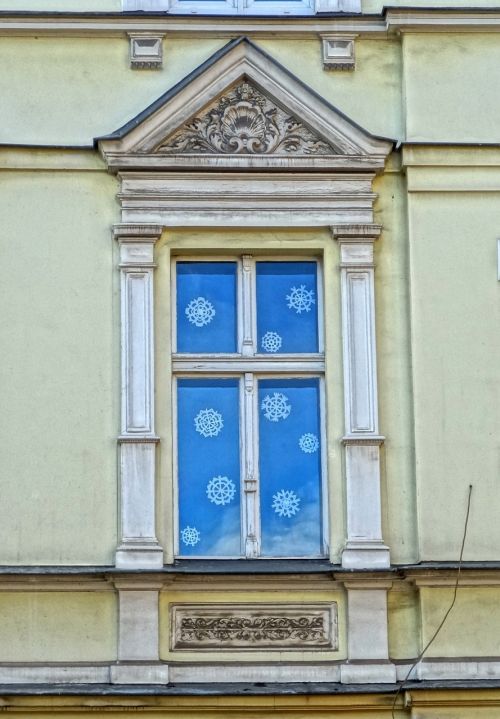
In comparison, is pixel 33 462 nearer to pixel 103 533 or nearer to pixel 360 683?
pixel 103 533

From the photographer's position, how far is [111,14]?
516 inches

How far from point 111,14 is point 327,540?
370 cm

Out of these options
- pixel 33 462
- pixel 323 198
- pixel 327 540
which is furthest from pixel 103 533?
pixel 323 198

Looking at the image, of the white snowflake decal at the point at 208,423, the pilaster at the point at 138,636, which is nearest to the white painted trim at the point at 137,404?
the pilaster at the point at 138,636

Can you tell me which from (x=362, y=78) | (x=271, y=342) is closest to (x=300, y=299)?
(x=271, y=342)

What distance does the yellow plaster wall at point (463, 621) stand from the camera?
1229 centimetres

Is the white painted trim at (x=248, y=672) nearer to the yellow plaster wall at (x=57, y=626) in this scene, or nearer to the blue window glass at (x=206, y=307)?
the yellow plaster wall at (x=57, y=626)

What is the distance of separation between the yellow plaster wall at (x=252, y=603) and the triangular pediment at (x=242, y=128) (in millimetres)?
2748

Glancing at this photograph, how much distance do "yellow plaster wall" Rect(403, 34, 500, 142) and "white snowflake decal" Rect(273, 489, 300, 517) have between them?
2.45 m

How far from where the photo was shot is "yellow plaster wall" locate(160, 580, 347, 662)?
12266 millimetres

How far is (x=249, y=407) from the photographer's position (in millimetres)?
12812

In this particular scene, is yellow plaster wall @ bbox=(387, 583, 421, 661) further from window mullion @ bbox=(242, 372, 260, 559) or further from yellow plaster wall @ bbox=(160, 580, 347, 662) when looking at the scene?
window mullion @ bbox=(242, 372, 260, 559)

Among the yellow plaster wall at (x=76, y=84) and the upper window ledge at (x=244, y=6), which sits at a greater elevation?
the upper window ledge at (x=244, y=6)

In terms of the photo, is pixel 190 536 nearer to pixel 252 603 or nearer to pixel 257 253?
pixel 252 603
